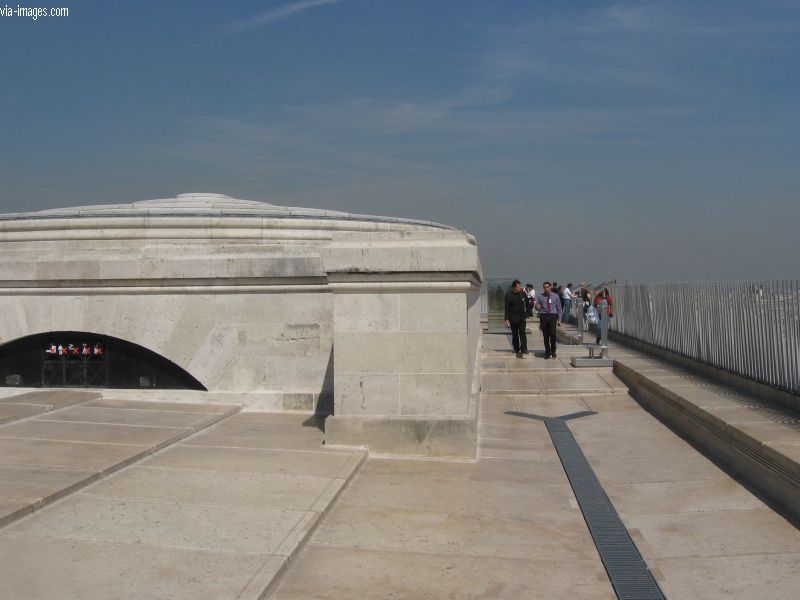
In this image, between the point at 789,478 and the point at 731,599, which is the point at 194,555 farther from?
Answer: the point at 789,478

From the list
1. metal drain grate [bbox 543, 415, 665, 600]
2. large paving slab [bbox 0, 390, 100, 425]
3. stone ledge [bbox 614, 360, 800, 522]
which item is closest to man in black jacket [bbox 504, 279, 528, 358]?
stone ledge [bbox 614, 360, 800, 522]

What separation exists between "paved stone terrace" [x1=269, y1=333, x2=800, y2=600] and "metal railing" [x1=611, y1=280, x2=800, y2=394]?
5.75 feet

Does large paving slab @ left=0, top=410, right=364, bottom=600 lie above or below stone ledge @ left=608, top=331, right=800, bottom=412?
below

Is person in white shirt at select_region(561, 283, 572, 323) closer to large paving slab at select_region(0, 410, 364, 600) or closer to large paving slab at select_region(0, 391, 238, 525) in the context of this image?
large paving slab at select_region(0, 391, 238, 525)

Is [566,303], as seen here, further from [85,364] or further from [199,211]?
[85,364]

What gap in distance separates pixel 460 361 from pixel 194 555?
11.1 ft

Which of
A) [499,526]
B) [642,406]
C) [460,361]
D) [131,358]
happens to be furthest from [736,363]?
[131,358]

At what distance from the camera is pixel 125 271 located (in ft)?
29.4

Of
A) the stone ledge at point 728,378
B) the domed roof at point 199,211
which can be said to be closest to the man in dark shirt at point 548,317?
the stone ledge at point 728,378

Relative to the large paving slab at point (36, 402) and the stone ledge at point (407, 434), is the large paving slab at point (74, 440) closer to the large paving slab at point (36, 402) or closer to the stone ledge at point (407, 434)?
the large paving slab at point (36, 402)

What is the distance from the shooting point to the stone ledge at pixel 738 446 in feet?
18.7

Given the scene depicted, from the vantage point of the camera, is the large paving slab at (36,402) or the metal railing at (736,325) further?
the metal railing at (736,325)

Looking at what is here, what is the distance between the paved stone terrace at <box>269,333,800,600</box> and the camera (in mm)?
4344

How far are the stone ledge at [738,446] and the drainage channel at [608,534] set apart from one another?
3.99ft
